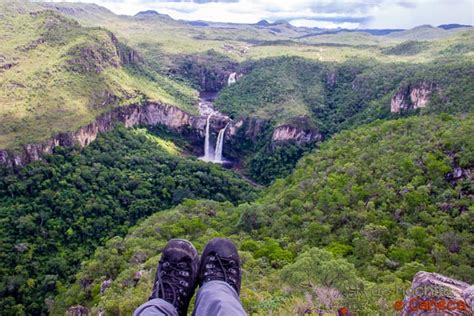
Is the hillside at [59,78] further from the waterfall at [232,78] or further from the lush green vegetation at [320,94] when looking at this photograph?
the waterfall at [232,78]

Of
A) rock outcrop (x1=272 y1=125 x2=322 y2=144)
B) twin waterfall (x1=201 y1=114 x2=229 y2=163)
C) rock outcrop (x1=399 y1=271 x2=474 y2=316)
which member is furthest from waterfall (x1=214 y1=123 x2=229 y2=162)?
rock outcrop (x1=399 y1=271 x2=474 y2=316)

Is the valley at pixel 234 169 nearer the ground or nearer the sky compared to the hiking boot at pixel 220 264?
nearer the ground

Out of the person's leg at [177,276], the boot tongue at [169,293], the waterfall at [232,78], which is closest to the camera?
the boot tongue at [169,293]

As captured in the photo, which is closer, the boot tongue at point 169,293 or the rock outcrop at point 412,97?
the boot tongue at point 169,293

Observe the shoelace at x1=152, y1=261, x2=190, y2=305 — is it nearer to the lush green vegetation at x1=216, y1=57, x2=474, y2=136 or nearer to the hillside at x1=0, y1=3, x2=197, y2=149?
the hillside at x1=0, y1=3, x2=197, y2=149

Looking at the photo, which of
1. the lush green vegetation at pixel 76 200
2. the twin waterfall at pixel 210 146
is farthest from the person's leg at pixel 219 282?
the twin waterfall at pixel 210 146

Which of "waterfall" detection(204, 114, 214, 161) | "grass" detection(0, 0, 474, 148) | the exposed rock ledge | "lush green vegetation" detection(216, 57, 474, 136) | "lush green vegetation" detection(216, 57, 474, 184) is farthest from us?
"waterfall" detection(204, 114, 214, 161)
